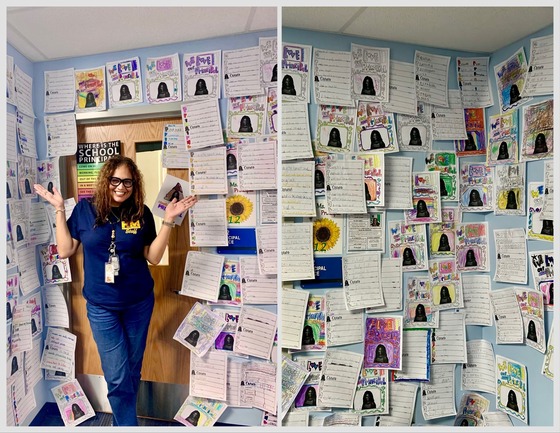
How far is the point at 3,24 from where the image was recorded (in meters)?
1.09

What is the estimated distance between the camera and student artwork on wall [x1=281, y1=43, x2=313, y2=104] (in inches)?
46.6

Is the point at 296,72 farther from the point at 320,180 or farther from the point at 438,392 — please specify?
the point at 438,392

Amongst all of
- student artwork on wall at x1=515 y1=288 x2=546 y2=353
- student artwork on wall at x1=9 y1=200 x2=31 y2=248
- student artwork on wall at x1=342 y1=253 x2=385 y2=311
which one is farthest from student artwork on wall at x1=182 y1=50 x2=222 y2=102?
student artwork on wall at x1=515 y1=288 x2=546 y2=353

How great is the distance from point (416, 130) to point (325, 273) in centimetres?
56

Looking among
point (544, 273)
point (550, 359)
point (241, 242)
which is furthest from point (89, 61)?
point (550, 359)

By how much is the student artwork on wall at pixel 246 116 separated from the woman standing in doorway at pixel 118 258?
0.89 ft

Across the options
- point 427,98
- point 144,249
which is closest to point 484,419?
point 427,98

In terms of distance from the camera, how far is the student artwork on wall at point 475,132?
1.26 metres

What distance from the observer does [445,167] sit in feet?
4.18

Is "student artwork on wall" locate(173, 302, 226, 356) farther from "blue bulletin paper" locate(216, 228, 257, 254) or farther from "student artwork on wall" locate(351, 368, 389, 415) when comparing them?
"student artwork on wall" locate(351, 368, 389, 415)

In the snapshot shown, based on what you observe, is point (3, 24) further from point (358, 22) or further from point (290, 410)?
point (290, 410)

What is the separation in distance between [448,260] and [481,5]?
0.77 metres

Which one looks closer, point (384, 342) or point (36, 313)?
point (36, 313)

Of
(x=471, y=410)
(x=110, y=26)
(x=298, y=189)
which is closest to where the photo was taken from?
(x=110, y=26)
